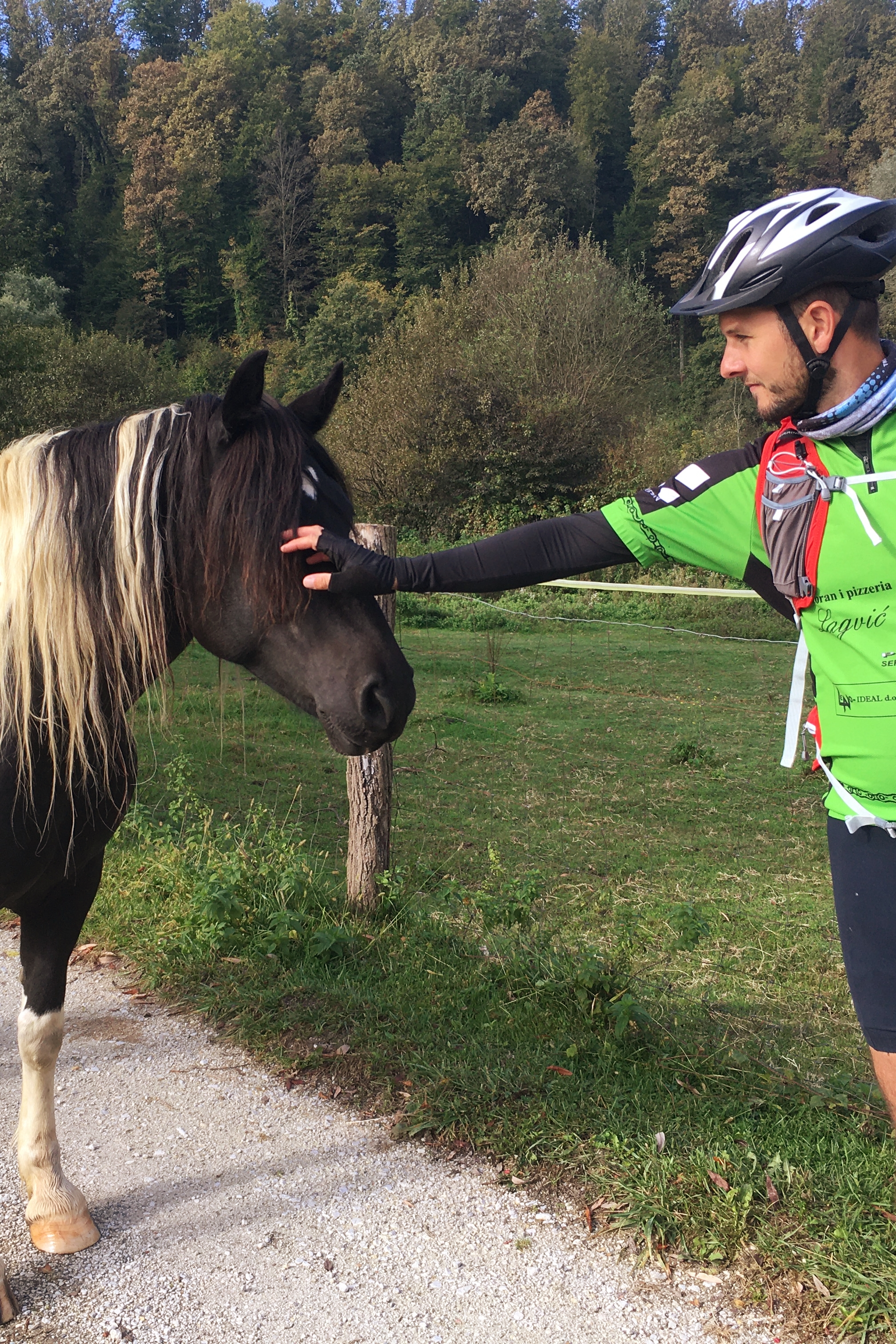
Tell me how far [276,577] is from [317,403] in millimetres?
584

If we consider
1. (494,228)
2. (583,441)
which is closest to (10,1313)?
(583,441)

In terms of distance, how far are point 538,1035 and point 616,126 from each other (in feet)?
282

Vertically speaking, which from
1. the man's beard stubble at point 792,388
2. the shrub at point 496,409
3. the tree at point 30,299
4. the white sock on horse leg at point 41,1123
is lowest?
the white sock on horse leg at point 41,1123

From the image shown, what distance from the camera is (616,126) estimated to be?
7431 cm

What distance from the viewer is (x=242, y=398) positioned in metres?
2.00

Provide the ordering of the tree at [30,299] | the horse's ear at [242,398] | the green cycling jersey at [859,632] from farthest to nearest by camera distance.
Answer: the tree at [30,299] → the horse's ear at [242,398] → the green cycling jersey at [859,632]

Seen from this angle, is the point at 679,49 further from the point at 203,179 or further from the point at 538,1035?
the point at 538,1035

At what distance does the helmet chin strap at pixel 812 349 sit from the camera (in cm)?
165

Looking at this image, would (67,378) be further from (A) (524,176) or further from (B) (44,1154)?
(A) (524,176)

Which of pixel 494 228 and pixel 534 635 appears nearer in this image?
pixel 534 635

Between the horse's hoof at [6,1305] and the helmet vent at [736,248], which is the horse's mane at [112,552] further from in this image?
the horse's hoof at [6,1305]

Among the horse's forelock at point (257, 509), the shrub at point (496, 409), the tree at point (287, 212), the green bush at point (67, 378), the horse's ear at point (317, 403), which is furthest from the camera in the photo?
the tree at point (287, 212)

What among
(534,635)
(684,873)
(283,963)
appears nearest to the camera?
(283,963)

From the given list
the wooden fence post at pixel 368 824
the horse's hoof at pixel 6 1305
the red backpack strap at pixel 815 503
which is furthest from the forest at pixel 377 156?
the horse's hoof at pixel 6 1305
